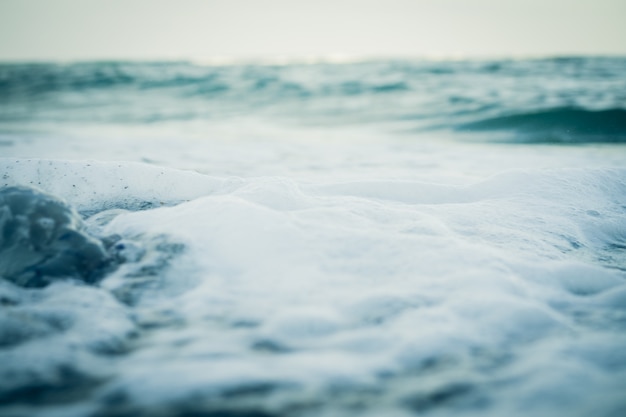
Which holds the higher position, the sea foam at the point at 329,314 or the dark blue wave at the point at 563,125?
the dark blue wave at the point at 563,125

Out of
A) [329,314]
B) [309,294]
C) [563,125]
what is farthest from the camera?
[563,125]

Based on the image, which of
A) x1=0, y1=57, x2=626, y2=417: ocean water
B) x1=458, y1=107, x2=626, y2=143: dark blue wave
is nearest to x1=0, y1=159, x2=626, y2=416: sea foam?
x1=0, y1=57, x2=626, y2=417: ocean water

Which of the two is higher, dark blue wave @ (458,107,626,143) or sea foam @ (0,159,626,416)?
dark blue wave @ (458,107,626,143)

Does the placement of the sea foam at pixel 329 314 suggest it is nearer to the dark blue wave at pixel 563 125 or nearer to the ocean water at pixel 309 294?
the ocean water at pixel 309 294

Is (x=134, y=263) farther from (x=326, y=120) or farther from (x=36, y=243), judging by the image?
(x=326, y=120)

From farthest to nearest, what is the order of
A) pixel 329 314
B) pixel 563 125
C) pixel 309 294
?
pixel 563 125 → pixel 309 294 → pixel 329 314

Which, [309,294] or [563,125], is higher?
[563,125]

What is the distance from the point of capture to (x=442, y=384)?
47.0 inches

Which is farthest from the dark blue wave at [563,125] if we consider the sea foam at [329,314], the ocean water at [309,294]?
the sea foam at [329,314]

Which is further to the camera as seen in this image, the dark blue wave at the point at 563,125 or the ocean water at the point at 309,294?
the dark blue wave at the point at 563,125

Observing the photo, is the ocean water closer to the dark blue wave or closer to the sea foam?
the sea foam

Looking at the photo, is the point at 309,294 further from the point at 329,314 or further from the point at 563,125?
the point at 563,125

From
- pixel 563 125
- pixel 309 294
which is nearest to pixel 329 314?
pixel 309 294

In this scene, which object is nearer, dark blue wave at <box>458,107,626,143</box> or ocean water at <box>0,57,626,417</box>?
ocean water at <box>0,57,626,417</box>
